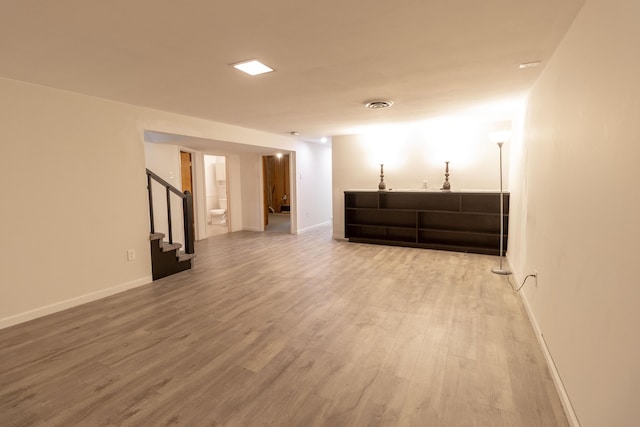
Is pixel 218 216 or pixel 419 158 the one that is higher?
pixel 419 158

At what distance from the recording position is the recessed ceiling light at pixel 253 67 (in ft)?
8.38

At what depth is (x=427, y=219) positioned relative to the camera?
607cm

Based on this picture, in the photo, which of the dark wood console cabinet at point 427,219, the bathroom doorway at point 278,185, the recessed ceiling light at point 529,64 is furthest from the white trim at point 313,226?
the recessed ceiling light at point 529,64

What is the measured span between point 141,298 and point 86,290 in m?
0.58

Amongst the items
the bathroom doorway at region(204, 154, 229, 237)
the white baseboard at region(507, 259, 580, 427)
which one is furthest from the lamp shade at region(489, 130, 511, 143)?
the bathroom doorway at region(204, 154, 229, 237)

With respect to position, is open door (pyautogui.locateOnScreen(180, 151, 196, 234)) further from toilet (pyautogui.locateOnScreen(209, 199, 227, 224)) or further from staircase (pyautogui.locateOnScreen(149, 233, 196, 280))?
staircase (pyautogui.locateOnScreen(149, 233, 196, 280))

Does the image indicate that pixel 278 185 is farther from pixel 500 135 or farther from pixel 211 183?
pixel 500 135

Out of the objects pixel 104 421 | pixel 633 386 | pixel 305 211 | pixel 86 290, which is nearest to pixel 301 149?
pixel 305 211

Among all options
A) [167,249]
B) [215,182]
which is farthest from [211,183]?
[167,249]

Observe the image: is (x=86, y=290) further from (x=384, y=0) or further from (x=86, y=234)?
(x=384, y=0)

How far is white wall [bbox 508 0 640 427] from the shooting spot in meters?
1.17

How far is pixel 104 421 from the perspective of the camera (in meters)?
1.76

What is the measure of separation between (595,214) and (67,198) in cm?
441

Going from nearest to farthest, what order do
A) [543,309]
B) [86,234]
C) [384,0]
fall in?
[384,0] → [543,309] → [86,234]
